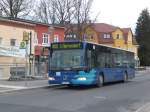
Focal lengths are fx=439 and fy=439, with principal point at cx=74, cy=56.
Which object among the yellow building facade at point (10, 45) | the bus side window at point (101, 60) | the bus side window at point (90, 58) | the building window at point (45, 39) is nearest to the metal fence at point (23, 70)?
the yellow building facade at point (10, 45)

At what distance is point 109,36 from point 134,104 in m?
80.4

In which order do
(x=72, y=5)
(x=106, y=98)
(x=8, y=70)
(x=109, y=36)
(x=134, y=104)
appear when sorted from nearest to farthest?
(x=134, y=104)
(x=106, y=98)
(x=8, y=70)
(x=72, y=5)
(x=109, y=36)

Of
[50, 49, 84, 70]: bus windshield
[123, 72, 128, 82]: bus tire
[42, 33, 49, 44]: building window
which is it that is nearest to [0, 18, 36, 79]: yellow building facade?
[42, 33, 49, 44]: building window

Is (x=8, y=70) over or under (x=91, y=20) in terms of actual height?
under

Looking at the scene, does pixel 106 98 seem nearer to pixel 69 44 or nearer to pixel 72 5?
pixel 69 44

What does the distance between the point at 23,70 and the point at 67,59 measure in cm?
1257

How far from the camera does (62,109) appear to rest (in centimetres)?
1527

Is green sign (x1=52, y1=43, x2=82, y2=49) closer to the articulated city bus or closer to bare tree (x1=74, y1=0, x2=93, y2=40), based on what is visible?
the articulated city bus

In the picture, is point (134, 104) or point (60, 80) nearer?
point (134, 104)

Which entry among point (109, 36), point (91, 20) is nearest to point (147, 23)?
point (109, 36)

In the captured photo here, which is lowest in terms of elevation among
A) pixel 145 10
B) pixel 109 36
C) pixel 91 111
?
pixel 91 111

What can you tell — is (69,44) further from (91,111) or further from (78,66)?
(91,111)

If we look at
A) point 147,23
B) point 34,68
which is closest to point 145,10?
point 147,23

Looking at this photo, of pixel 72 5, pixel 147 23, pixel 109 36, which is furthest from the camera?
pixel 147 23
